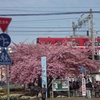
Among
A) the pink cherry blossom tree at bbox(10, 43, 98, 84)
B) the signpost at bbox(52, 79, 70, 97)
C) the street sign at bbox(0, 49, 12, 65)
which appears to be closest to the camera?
the street sign at bbox(0, 49, 12, 65)

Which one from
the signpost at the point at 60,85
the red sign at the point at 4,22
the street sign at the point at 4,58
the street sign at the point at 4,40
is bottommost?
the signpost at the point at 60,85

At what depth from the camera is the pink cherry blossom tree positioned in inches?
1110

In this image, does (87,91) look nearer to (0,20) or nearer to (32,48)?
(32,48)

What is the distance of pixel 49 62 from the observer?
28750mm

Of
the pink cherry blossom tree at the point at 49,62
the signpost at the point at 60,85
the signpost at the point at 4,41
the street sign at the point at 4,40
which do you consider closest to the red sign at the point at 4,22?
the signpost at the point at 4,41

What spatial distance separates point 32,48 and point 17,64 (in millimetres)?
2239

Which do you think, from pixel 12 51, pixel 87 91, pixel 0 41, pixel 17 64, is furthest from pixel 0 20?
pixel 12 51

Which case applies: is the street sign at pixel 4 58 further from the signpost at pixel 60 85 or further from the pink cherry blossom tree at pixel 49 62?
the signpost at pixel 60 85

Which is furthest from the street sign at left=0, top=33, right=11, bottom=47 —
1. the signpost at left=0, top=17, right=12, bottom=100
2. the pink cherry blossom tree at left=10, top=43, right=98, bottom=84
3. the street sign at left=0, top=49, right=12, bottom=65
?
the pink cherry blossom tree at left=10, top=43, right=98, bottom=84

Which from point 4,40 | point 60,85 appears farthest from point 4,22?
point 60,85

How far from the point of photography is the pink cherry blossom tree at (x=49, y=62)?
2820 centimetres

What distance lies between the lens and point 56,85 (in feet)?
91.2

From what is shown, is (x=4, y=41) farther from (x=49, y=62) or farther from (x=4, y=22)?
(x=49, y=62)

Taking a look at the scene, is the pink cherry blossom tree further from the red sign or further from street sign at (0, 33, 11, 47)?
the red sign
